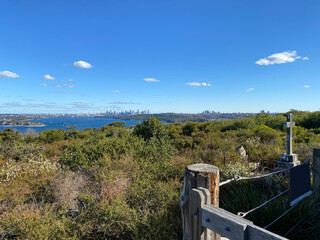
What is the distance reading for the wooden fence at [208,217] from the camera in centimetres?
123

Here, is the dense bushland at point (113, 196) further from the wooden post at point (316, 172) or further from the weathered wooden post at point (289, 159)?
the weathered wooden post at point (289, 159)

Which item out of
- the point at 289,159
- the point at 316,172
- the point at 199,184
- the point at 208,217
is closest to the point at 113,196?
the point at 199,184

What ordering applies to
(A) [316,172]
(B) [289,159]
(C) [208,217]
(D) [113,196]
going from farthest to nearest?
(B) [289,159] < (D) [113,196] < (A) [316,172] < (C) [208,217]

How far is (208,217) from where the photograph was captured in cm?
142

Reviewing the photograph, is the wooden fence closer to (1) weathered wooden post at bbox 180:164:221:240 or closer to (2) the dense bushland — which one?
(1) weathered wooden post at bbox 180:164:221:240

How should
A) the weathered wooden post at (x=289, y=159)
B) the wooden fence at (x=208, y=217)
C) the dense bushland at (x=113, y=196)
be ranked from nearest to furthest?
the wooden fence at (x=208, y=217) → the dense bushland at (x=113, y=196) → the weathered wooden post at (x=289, y=159)

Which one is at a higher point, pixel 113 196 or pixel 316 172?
pixel 316 172

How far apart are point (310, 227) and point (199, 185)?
8.49 feet

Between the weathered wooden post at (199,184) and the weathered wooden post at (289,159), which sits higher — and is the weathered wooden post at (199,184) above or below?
above

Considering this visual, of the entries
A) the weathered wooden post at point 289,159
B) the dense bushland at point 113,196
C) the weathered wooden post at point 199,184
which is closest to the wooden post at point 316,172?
the dense bushland at point 113,196

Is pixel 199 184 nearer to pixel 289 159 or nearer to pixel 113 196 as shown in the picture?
pixel 113 196

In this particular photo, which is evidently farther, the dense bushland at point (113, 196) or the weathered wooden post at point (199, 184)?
the dense bushland at point (113, 196)

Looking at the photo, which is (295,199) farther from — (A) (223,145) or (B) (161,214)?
(A) (223,145)

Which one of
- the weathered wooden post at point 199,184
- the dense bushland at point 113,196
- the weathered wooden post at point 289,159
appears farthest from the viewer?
the weathered wooden post at point 289,159
